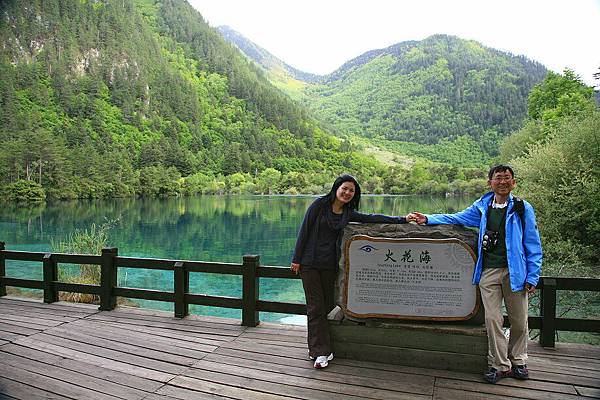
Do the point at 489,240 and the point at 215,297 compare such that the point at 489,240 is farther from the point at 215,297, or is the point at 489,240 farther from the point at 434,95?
the point at 434,95

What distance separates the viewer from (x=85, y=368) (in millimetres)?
3510

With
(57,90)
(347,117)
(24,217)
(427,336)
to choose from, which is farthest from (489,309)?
(347,117)

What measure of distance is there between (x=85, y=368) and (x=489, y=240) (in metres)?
3.21

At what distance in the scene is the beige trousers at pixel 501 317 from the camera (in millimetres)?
3252

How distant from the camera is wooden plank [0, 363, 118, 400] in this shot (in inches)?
120

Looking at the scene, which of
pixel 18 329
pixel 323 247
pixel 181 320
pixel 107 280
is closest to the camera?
pixel 323 247

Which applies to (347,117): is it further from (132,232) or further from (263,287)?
(263,287)

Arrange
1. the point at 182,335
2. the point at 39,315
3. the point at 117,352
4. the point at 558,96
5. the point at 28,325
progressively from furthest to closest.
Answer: the point at 558,96 < the point at 39,315 < the point at 28,325 < the point at 182,335 < the point at 117,352

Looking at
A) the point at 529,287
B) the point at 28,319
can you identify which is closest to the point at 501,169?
the point at 529,287

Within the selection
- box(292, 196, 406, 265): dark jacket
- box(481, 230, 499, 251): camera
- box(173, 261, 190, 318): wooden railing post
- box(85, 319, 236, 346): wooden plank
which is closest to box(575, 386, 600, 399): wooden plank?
box(481, 230, 499, 251): camera

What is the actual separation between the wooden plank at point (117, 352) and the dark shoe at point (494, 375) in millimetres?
2233

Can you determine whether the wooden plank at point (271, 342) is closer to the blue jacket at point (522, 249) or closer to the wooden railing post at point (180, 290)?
the wooden railing post at point (180, 290)

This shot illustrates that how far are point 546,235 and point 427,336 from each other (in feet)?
39.0

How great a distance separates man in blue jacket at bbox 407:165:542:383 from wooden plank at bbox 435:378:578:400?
68 millimetres
